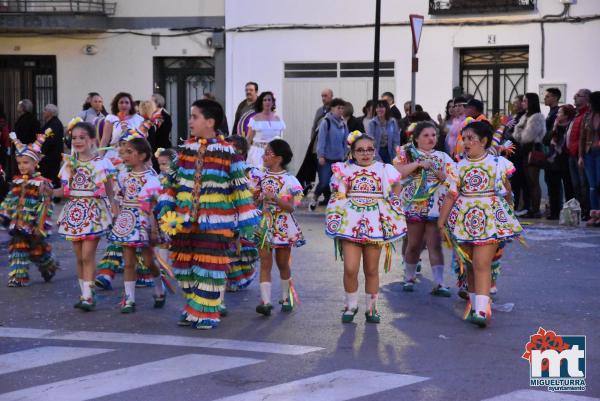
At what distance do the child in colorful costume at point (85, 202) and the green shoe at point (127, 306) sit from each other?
0.27m

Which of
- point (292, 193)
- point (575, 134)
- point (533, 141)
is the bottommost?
point (292, 193)

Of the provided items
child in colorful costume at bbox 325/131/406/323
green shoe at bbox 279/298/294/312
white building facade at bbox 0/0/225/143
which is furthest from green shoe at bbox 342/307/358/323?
white building facade at bbox 0/0/225/143

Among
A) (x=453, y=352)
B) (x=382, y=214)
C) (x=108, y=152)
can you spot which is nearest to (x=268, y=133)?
(x=108, y=152)

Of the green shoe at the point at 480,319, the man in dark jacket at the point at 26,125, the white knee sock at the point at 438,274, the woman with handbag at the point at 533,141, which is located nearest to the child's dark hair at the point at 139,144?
the white knee sock at the point at 438,274

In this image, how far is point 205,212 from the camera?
873 centimetres

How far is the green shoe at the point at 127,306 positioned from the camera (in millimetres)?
9586

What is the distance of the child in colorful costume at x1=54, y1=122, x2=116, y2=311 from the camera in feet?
31.9

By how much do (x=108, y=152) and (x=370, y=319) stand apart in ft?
13.3

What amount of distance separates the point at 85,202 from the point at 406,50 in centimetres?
1423

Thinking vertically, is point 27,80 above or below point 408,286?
above

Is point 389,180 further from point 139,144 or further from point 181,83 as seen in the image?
point 181,83

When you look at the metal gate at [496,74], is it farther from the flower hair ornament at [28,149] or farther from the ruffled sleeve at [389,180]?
the ruffled sleeve at [389,180]

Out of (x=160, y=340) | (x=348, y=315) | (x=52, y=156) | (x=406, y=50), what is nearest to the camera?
(x=160, y=340)

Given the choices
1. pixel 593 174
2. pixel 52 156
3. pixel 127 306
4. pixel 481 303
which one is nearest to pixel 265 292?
pixel 127 306
